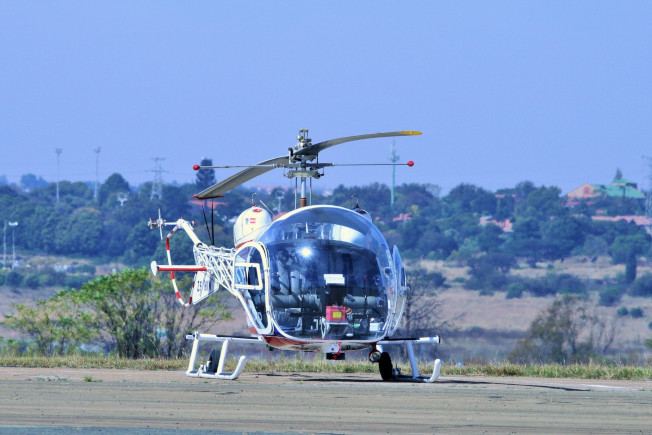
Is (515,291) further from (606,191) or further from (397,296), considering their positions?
(397,296)

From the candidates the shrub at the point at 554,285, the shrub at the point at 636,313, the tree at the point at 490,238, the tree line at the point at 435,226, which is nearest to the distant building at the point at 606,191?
the tree line at the point at 435,226

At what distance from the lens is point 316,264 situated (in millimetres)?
19547

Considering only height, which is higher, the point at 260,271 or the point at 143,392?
the point at 260,271

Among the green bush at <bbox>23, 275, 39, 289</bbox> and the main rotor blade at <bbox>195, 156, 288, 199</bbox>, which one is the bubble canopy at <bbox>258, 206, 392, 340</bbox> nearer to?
the main rotor blade at <bbox>195, 156, 288, 199</bbox>

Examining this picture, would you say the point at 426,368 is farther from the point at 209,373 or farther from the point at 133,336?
the point at 133,336

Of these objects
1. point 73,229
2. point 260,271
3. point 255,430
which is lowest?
point 255,430

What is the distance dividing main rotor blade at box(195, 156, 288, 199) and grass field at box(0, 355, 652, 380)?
127 inches

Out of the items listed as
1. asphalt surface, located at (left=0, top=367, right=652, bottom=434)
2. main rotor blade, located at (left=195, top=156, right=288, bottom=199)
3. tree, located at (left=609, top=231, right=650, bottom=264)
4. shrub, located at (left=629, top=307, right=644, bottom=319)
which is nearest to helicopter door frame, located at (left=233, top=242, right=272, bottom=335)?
asphalt surface, located at (left=0, top=367, right=652, bottom=434)

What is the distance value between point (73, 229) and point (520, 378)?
126 metres

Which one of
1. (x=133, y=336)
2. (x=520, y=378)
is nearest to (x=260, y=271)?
(x=520, y=378)

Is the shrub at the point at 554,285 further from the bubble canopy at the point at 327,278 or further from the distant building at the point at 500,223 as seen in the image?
the bubble canopy at the point at 327,278

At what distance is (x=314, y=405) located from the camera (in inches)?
612

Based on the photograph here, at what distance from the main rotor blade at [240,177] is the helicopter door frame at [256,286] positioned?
72.1 inches

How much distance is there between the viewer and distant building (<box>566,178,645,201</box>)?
17738 cm
